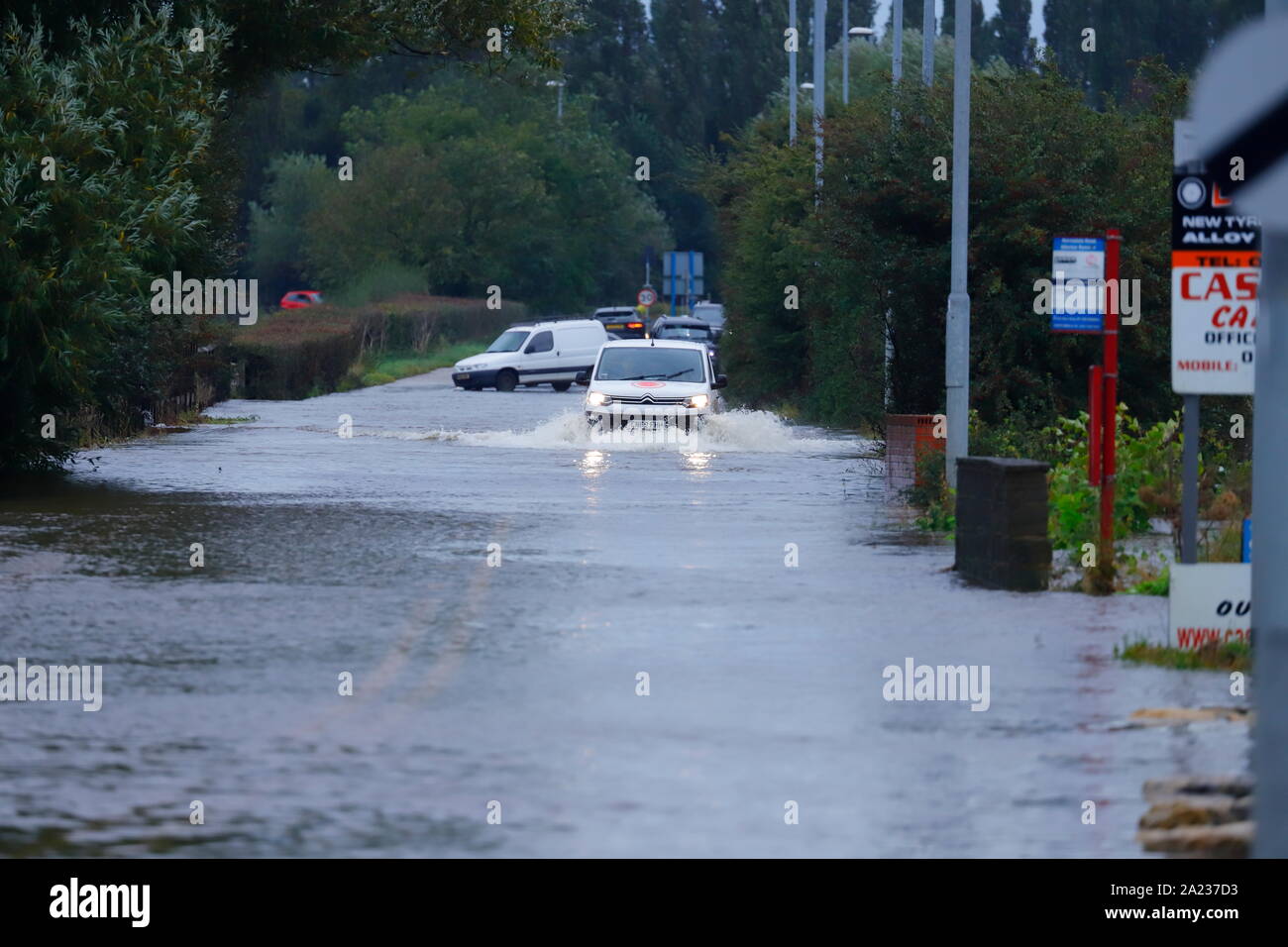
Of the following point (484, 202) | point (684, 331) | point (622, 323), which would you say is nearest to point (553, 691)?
point (684, 331)

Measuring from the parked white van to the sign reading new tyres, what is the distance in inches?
1630

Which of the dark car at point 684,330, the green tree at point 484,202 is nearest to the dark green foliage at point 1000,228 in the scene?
the dark car at point 684,330

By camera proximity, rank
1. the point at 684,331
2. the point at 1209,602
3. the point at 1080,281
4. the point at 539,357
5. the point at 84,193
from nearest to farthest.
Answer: the point at 1209,602 → the point at 1080,281 → the point at 84,193 → the point at 539,357 → the point at 684,331

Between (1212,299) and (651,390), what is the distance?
64.0 feet

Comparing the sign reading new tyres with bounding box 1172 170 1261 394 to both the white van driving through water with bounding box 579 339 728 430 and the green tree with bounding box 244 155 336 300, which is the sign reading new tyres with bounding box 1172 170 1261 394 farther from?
the green tree with bounding box 244 155 336 300

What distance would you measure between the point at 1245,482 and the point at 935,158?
9074mm

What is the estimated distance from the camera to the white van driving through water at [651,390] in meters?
31.1

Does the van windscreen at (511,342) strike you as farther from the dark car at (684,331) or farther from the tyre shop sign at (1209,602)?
the tyre shop sign at (1209,602)

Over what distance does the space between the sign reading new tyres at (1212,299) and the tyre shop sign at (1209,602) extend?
1.02m

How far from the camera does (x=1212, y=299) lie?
471 inches

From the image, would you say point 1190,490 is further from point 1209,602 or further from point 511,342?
point 511,342

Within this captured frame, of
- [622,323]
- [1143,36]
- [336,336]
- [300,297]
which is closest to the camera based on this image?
[336,336]
